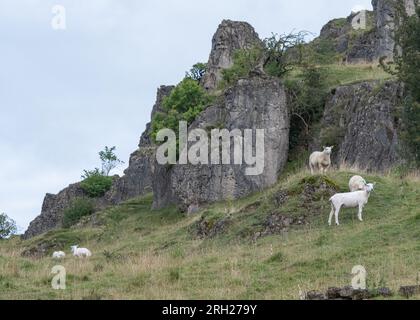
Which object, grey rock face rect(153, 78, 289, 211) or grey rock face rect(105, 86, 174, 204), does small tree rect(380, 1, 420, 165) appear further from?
grey rock face rect(105, 86, 174, 204)

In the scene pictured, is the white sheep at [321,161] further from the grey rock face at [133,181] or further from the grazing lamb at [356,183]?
the grey rock face at [133,181]

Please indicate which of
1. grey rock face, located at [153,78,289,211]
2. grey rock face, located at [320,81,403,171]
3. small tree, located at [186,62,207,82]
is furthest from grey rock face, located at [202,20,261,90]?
grey rock face, located at [320,81,403,171]

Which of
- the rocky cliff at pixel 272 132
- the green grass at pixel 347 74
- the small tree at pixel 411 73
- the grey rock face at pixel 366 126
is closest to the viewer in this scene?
the small tree at pixel 411 73

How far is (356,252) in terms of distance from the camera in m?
22.5

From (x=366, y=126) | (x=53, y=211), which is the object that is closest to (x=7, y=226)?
(x=53, y=211)

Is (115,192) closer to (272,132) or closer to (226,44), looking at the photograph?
(226,44)

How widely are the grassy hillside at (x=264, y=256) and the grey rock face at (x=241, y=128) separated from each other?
6558mm

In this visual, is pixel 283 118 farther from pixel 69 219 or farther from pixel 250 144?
pixel 69 219

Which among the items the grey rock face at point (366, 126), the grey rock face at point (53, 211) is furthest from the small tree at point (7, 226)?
the grey rock face at point (366, 126)

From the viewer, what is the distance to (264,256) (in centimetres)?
2412

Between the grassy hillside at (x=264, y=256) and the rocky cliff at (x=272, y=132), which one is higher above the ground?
the rocky cliff at (x=272, y=132)

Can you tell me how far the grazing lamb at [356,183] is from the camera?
29.3 m
